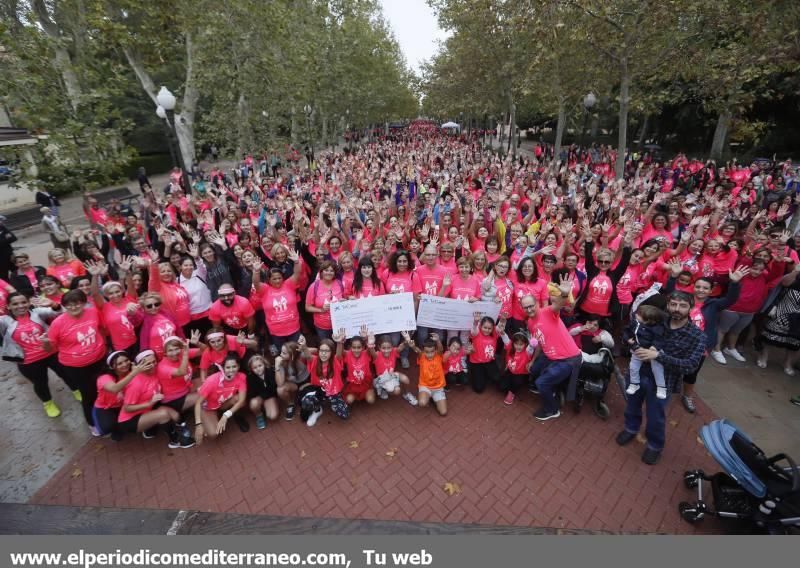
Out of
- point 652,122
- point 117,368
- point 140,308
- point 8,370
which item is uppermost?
point 652,122

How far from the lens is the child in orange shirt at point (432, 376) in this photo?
17.2ft

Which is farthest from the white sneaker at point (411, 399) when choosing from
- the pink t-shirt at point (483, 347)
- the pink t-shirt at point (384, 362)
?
the pink t-shirt at point (483, 347)

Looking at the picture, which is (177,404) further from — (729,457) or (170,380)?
(729,457)

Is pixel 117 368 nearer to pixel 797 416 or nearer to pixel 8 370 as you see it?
pixel 8 370

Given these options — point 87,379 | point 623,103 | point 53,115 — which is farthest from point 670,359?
point 623,103

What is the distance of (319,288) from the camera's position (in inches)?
223

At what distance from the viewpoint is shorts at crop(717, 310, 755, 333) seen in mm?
5883

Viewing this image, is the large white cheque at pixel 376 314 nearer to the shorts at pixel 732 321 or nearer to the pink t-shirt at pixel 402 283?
the pink t-shirt at pixel 402 283

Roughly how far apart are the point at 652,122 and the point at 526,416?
133 ft

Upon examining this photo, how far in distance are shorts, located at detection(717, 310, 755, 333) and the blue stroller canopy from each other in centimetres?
335

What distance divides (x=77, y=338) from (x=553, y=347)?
5.90 m

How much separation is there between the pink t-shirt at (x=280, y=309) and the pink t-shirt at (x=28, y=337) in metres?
2.73

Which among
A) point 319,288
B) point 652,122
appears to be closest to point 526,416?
point 319,288

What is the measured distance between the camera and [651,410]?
4262 mm
